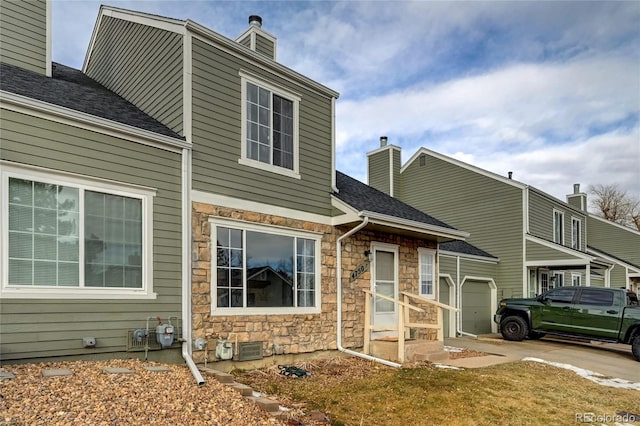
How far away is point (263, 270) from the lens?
25.9 feet

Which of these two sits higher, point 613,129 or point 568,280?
point 613,129

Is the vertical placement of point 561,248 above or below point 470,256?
above

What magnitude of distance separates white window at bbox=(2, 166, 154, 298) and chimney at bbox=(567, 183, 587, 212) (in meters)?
23.5

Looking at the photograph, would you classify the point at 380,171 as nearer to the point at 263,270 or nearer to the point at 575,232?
the point at 575,232

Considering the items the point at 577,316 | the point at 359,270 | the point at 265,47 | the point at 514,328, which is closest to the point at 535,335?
the point at 514,328

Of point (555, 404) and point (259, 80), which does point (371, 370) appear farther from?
point (259, 80)

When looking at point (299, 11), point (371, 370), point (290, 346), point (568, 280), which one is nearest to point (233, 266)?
point (290, 346)

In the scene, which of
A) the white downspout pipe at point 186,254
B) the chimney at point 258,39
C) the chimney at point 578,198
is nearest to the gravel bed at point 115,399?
the white downspout pipe at point 186,254

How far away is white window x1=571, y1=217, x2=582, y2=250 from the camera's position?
19891 mm

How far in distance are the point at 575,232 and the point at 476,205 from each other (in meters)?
6.01

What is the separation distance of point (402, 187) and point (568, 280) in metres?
7.95

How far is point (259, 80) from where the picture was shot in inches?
325

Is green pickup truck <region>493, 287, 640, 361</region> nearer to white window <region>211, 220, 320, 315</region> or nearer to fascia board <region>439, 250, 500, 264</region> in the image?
fascia board <region>439, 250, 500, 264</region>

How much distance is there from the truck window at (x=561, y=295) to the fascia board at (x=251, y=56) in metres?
8.23
